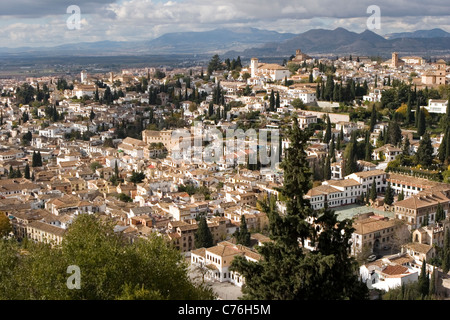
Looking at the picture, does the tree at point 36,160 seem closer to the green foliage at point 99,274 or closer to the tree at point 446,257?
the tree at point 446,257

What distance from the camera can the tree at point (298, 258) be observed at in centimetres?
575

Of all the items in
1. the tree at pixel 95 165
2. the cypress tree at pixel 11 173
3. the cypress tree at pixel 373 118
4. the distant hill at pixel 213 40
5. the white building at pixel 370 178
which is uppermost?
the distant hill at pixel 213 40

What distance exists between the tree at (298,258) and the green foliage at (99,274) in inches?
43.3

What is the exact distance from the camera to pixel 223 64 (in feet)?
142

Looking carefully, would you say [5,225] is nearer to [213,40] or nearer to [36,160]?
[36,160]

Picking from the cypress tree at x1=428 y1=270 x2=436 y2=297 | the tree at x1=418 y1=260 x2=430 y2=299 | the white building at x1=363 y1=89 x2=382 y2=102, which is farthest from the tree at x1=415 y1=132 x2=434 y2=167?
the tree at x1=418 y1=260 x2=430 y2=299

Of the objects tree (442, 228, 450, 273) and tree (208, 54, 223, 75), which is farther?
tree (208, 54, 223, 75)

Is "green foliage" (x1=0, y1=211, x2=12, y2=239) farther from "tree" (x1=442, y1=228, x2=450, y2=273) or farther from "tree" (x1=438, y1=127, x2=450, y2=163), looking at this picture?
"tree" (x1=438, y1=127, x2=450, y2=163)

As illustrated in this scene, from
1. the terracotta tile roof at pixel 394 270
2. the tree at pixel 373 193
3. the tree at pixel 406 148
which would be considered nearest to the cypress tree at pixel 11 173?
the tree at pixel 373 193

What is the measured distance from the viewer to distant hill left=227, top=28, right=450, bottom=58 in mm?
66875

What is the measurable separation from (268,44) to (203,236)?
103 meters

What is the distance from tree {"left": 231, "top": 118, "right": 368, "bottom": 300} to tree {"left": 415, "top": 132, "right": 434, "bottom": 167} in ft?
44.6

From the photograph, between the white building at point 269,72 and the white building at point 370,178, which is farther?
the white building at point 269,72

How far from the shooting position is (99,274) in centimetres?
622
